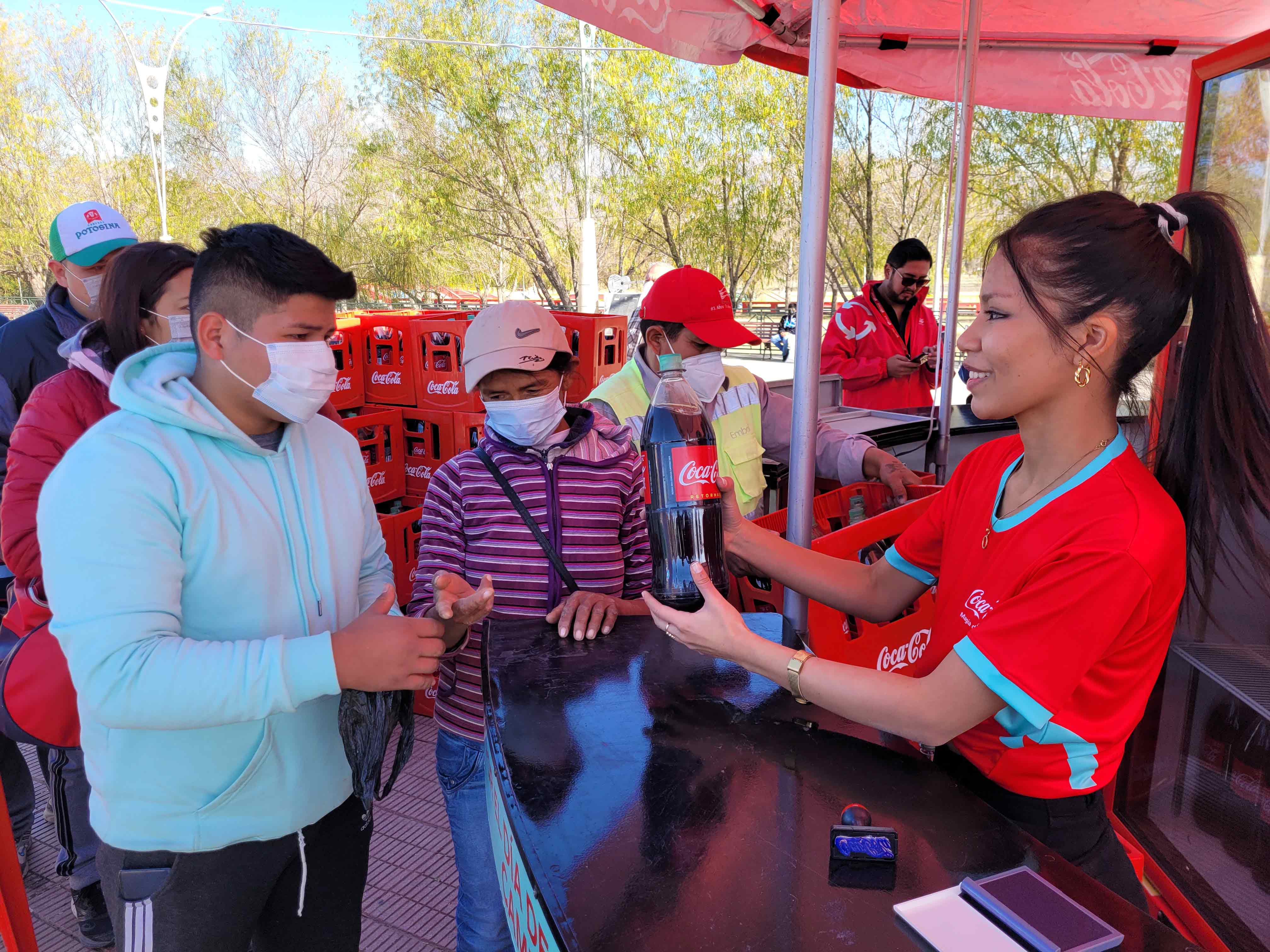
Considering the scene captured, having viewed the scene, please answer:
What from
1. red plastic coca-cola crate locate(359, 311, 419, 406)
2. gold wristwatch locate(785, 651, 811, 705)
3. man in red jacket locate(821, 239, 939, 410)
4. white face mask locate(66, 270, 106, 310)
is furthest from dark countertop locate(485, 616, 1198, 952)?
man in red jacket locate(821, 239, 939, 410)

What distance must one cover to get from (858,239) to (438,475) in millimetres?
21876

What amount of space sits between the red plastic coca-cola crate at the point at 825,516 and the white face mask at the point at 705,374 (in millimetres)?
541

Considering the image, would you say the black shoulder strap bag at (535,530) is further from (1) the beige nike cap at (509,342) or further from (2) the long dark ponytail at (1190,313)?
(2) the long dark ponytail at (1190,313)

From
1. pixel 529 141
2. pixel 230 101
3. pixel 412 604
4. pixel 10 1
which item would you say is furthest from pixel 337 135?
pixel 412 604

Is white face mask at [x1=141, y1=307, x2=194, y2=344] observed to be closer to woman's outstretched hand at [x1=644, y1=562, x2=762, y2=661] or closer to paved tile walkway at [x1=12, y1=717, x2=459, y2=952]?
woman's outstretched hand at [x1=644, y1=562, x2=762, y2=661]

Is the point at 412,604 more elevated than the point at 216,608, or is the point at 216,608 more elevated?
the point at 216,608

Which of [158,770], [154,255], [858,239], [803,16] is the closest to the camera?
[158,770]

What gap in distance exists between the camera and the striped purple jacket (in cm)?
214

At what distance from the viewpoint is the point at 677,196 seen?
23.8 metres

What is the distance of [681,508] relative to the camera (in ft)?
5.87

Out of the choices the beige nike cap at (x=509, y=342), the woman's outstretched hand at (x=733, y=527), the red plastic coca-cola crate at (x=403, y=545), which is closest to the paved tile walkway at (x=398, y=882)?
the red plastic coca-cola crate at (x=403, y=545)

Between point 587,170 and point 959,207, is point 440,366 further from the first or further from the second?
point 587,170

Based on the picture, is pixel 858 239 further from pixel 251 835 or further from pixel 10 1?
pixel 10 1

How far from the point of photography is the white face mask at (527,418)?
219 centimetres
